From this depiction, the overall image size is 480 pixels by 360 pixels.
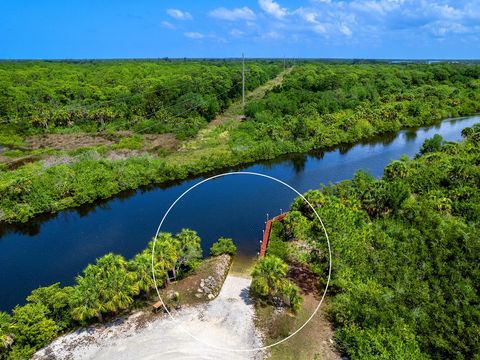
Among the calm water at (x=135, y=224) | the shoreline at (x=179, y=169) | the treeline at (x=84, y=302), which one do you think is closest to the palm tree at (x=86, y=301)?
the treeline at (x=84, y=302)

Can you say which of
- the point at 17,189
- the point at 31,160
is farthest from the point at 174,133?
the point at 17,189

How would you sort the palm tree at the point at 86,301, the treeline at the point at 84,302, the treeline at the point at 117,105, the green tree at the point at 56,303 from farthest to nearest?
the treeline at the point at 117,105 → the green tree at the point at 56,303 → the palm tree at the point at 86,301 → the treeline at the point at 84,302

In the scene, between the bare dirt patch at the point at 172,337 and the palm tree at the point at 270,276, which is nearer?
the bare dirt patch at the point at 172,337

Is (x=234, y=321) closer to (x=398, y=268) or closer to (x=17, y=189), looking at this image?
(x=398, y=268)

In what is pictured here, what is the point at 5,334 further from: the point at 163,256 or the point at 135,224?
the point at 135,224

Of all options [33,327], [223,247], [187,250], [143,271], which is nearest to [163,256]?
[143,271]

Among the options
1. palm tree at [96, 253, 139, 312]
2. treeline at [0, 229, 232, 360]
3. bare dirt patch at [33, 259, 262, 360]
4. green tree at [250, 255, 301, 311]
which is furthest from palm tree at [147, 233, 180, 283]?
green tree at [250, 255, 301, 311]

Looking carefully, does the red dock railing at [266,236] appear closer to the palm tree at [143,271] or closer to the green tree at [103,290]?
the palm tree at [143,271]
